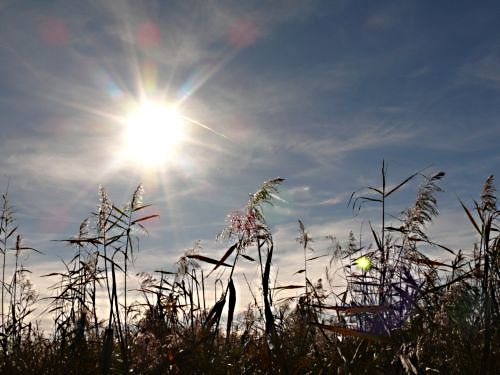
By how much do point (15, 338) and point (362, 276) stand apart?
4.52 metres

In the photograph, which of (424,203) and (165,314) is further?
(165,314)

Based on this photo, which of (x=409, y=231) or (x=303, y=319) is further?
(x=303, y=319)

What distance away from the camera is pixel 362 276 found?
4.70 metres

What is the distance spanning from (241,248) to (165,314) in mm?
2364

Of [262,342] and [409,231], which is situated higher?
[409,231]

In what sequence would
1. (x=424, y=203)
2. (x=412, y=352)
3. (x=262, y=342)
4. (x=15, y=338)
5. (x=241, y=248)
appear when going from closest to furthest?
(x=412, y=352), (x=241, y=248), (x=262, y=342), (x=424, y=203), (x=15, y=338)

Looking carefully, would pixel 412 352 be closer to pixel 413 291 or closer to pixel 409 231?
pixel 413 291

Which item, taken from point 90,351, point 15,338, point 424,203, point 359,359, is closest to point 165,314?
point 90,351

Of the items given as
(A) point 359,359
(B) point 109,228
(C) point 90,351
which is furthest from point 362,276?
(C) point 90,351

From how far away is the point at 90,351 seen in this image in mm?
5180

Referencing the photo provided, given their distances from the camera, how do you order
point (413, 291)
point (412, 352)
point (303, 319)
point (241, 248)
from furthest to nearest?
point (303, 319), point (413, 291), point (241, 248), point (412, 352)

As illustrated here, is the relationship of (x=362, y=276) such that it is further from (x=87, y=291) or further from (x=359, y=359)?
(x=87, y=291)

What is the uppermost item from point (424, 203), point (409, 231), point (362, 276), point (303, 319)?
point (424, 203)

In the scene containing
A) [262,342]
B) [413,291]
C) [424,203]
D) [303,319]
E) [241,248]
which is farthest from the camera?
[303,319]
